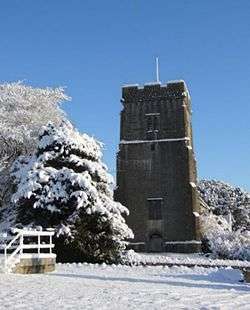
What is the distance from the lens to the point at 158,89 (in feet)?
160

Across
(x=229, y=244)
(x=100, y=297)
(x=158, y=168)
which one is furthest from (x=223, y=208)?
(x=100, y=297)

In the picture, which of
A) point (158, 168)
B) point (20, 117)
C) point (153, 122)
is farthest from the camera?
point (153, 122)

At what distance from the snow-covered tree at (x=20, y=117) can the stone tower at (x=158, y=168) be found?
14172mm

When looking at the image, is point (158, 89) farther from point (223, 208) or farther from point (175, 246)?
point (223, 208)

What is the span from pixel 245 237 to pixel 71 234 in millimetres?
22202

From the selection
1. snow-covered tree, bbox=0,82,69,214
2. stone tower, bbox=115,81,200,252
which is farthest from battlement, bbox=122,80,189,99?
snow-covered tree, bbox=0,82,69,214

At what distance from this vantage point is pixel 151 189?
1849 inches

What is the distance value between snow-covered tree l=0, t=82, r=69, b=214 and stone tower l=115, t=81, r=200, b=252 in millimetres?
14172

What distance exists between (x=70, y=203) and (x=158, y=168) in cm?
2467

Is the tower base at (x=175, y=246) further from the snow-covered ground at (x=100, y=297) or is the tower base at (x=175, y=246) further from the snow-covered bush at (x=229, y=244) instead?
the snow-covered ground at (x=100, y=297)

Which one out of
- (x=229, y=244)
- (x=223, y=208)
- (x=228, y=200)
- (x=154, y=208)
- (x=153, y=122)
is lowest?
(x=229, y=244)

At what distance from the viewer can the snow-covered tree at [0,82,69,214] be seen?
3000 centimetres

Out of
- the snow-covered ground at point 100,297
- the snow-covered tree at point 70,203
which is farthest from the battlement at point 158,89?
the snow-covered ground at point 100,297

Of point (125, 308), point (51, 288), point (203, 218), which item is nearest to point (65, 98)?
point (203, 218)
